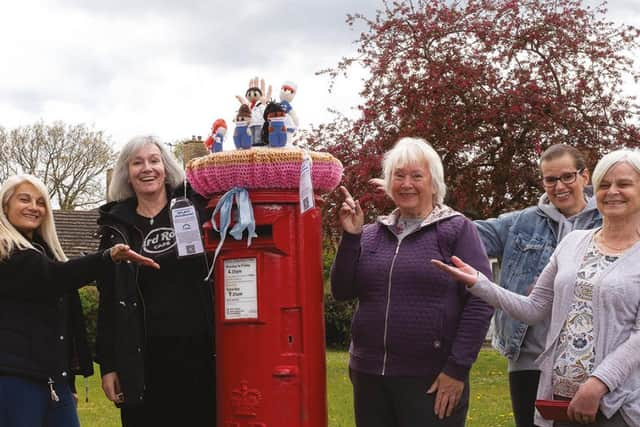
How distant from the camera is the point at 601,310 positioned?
2734 millimetres

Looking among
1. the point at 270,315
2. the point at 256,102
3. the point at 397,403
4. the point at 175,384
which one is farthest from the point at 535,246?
the point at 175,384

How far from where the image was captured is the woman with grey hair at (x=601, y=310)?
2.70 meters

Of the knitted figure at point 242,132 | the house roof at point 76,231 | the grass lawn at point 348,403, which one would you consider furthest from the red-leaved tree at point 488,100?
the house roof at point 76,231

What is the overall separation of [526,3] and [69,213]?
15.0 m

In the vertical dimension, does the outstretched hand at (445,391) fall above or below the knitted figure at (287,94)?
below

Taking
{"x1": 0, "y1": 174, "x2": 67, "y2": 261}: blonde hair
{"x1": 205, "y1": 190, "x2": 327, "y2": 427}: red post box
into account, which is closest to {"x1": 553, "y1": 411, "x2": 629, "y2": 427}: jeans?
{"x1": 205, "y1": 190, "x2": 327, "y2": 427}: red post box

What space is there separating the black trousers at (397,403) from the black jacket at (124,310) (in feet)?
2.64

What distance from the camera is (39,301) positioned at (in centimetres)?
359

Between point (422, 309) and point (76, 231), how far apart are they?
18.2m

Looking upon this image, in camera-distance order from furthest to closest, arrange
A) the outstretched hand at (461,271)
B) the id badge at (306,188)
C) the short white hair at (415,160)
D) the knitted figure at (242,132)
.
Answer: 1. the knitted figure at (242,132)
2. the id badge at (306,188)
3. the short white hair at (415,160)
4. the outstretched hand at (461,271)

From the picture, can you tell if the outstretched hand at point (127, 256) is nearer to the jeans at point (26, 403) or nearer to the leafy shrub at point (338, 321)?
the jeans at point (26, 403)

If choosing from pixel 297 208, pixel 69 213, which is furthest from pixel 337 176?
pixel 69 213

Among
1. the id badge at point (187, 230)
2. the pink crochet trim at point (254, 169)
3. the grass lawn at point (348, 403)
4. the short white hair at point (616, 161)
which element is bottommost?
the grass lawn at point (348, 403)

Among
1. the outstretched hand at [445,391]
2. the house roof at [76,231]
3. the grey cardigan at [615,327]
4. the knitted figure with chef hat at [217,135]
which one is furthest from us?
the house roof at [76,231]
